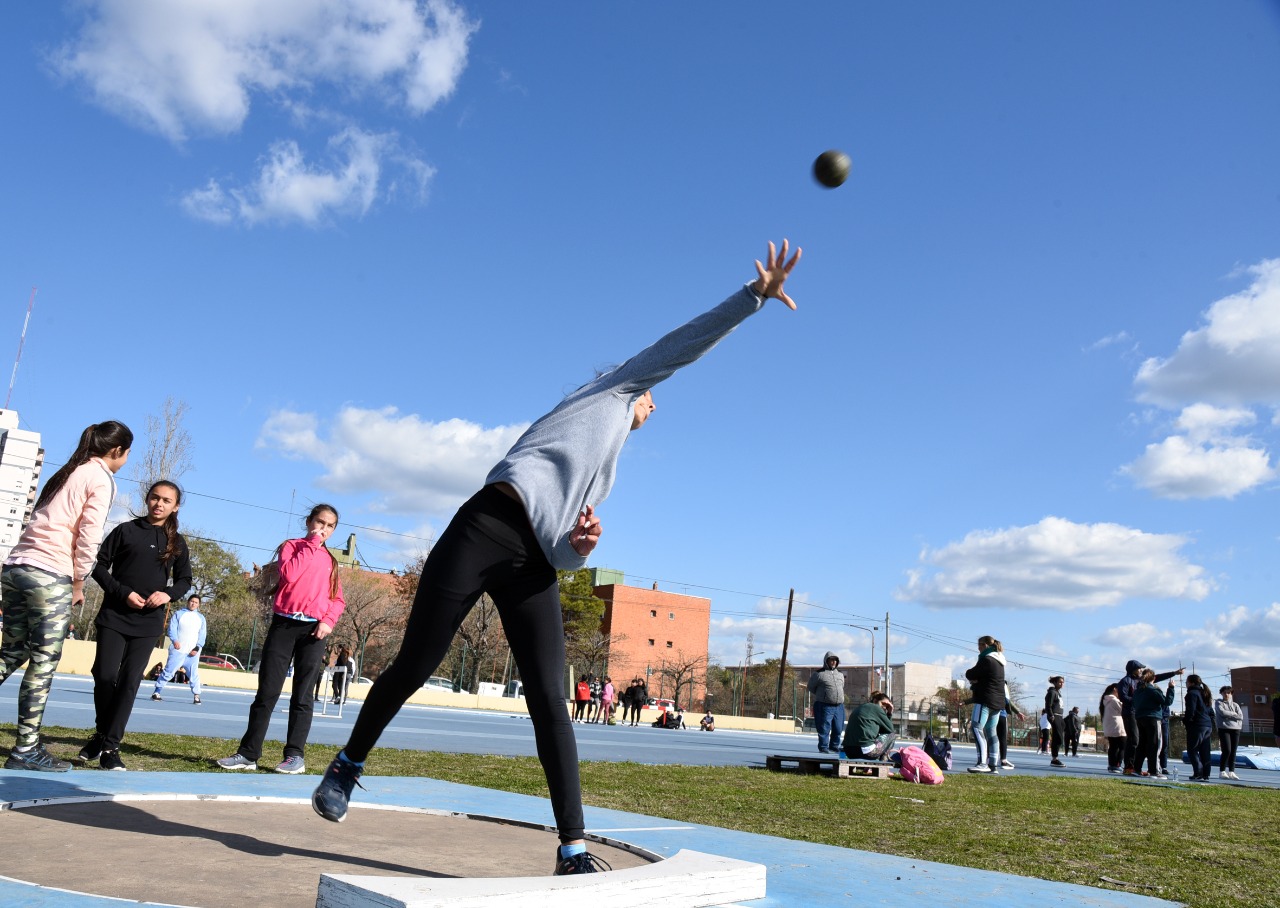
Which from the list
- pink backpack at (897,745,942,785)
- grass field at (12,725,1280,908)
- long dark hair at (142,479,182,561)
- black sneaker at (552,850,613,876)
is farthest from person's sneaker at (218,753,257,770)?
pink backpack at (897,745,942,785)

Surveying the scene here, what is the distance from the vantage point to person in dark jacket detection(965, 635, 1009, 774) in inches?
531

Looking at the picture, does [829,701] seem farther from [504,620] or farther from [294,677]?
[504,620]

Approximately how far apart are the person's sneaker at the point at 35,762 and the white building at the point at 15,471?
473ft

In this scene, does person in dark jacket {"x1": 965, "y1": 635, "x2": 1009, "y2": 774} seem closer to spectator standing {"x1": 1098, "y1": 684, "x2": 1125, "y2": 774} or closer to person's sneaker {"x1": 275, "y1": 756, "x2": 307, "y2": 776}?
spectator standing {"x1": 1098, "y1": 684, "x2": 1125, "y2": 774}

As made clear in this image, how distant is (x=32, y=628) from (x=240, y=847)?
2.69 metres

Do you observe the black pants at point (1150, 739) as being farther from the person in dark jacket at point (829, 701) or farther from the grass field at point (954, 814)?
the person in dark jacket at point (829, 701)

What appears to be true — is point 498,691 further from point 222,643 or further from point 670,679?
point 670,679

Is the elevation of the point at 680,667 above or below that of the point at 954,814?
above

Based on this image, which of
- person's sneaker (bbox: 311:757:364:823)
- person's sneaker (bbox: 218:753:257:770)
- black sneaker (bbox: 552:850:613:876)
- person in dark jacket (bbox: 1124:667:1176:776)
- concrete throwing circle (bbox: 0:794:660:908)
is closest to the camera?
concrete throwing circle (bbox: 0:794:660:908)

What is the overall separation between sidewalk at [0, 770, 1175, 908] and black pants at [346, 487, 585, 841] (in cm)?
43

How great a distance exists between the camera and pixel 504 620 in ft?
11.0

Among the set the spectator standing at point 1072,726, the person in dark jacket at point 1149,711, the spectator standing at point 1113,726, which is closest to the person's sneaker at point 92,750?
the person in dark jacket at point 1149,711

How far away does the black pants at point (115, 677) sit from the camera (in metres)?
5.85

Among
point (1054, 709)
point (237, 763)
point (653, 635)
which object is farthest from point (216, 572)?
point (237, 763)
